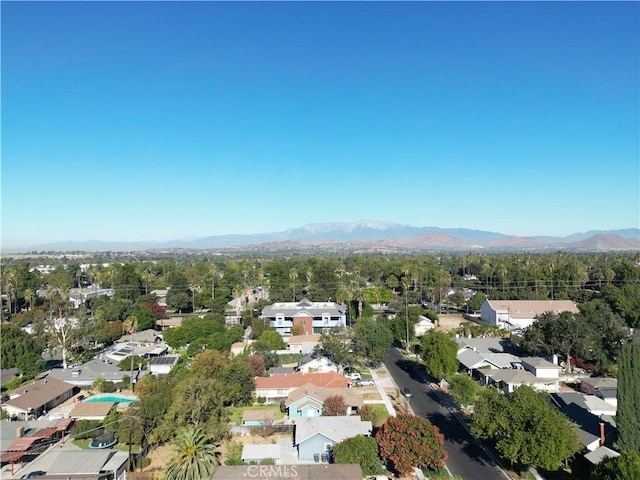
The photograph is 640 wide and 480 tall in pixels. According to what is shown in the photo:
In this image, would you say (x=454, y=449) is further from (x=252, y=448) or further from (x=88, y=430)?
(x=88, y=430)

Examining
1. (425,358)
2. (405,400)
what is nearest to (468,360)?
(425,358)

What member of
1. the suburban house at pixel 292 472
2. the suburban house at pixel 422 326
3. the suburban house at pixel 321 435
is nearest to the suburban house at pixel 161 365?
the suburban house at pixel 321 435

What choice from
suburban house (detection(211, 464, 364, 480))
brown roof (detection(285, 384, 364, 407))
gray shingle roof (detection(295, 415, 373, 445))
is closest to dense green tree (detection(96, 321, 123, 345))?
brown roof (detection(285, 384, 364, 407))

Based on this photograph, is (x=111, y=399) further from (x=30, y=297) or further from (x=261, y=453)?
(x=30, y=297)

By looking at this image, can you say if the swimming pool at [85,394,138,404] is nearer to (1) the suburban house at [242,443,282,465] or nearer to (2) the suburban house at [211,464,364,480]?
(1) the suburban house at [242,443,282,465]

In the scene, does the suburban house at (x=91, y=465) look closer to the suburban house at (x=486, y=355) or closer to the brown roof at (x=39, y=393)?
the brown roof at (x=39, y=393)
